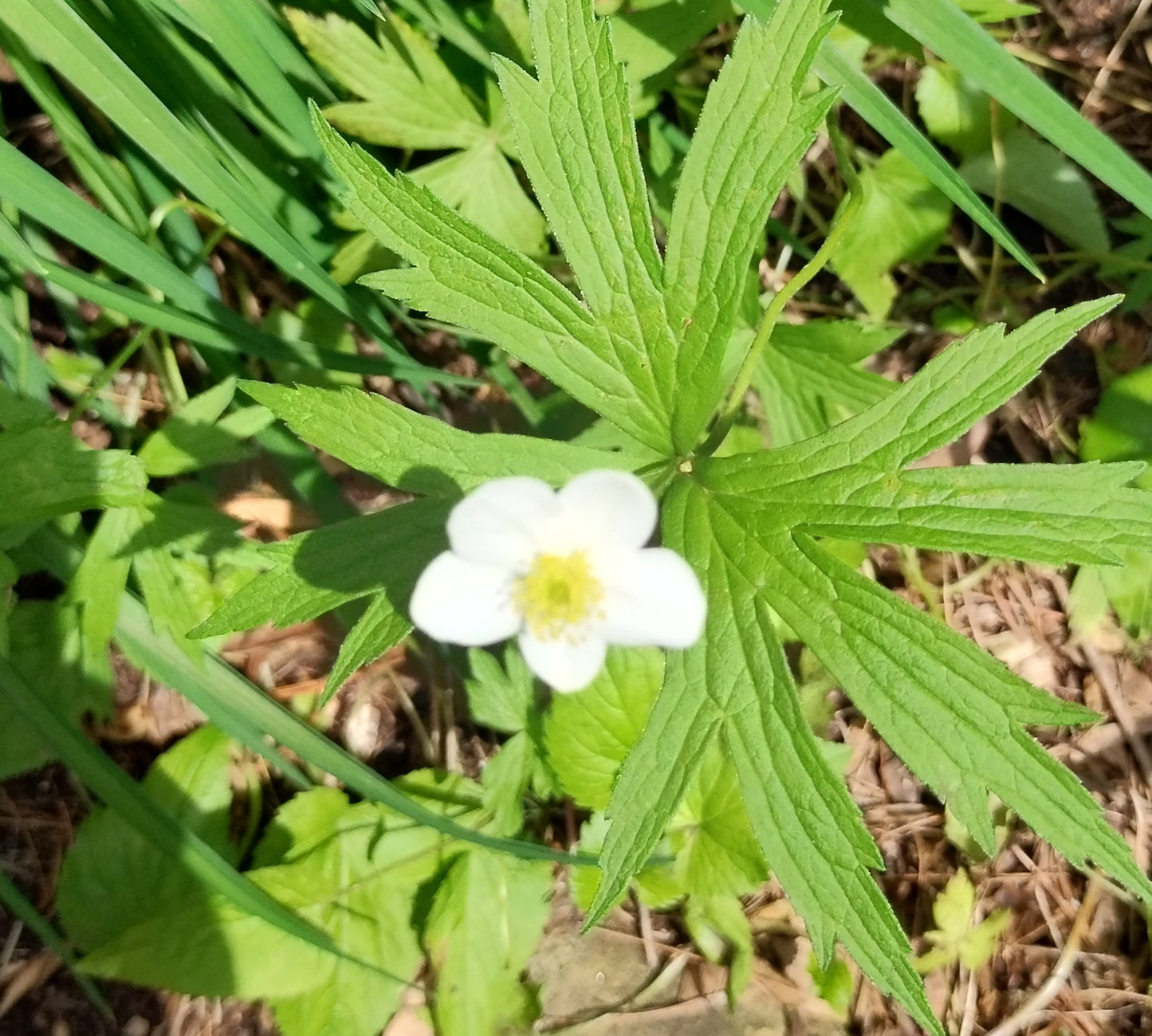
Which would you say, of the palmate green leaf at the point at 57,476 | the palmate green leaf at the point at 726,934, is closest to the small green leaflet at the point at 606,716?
the palmate green leaf at the point at 726,934

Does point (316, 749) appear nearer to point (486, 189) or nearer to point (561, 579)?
point (561, 579)

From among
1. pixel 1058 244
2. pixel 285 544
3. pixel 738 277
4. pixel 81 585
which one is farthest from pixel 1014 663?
pixel 81 585

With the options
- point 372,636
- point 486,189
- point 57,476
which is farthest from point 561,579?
point 486,189

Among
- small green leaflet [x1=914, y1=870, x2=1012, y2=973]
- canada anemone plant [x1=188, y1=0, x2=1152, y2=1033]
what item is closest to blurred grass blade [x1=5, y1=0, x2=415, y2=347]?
canada anemone plant [x1=188, y1=0, x2=1152, y2=1033]

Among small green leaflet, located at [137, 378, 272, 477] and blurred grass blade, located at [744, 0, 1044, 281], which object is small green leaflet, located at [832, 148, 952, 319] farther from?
small green leaflet, located at [137, 378, 272, 477]

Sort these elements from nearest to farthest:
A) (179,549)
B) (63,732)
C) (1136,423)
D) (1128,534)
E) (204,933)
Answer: (1128,534)
(63,732)
(179,549)
(204,933)
(1136,423)

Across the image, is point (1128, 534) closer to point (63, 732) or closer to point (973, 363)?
point (973, 363)

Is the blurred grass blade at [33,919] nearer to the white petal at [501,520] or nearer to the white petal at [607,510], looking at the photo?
the white petal at [501,520]
